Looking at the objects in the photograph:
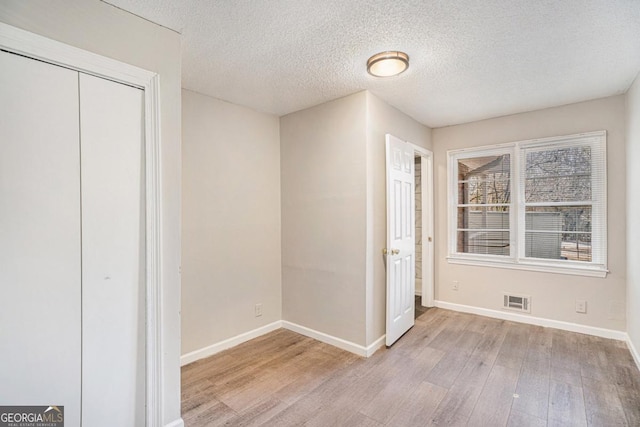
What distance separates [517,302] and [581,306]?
0.57 meters

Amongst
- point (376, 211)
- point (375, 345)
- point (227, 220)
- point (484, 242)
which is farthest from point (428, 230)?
point (227, 220)

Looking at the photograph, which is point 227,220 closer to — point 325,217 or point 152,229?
point 325,217

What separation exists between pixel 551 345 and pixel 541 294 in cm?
65

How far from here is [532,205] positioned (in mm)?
3484

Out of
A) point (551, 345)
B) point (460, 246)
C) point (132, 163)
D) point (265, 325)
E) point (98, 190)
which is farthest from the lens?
point (460, 246)

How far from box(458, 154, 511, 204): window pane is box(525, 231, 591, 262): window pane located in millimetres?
536

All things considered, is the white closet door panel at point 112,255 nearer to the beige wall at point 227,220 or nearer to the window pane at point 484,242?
the beige wall at point 227,220

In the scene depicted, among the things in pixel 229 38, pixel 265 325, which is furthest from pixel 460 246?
pixel 229 38

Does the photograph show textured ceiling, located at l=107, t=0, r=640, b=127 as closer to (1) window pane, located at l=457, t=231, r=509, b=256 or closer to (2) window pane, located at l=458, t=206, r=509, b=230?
(2) window pane, located at l=458, t=206, r=509, b=230

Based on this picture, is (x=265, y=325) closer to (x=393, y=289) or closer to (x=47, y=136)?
(x=393, y=289)

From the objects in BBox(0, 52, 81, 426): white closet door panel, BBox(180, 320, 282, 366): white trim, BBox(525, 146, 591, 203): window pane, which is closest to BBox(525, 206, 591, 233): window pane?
BBox(525, 146, 591, 203): window pane

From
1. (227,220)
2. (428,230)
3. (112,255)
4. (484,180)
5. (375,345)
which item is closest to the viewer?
(112,255)

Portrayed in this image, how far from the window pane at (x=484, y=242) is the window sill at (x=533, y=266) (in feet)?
0.34

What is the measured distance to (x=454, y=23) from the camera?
5.90ft
